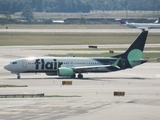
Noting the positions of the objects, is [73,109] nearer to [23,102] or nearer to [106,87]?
[23,102]

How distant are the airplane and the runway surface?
1161 mm

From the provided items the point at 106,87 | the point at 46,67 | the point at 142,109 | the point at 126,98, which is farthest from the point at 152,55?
the point at 142,109

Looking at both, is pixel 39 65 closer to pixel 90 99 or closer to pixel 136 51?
pixel 136 51

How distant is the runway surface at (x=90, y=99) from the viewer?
53.1 metres

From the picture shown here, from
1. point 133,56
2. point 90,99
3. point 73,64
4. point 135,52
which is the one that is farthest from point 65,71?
point 90,99

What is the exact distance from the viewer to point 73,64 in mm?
86500

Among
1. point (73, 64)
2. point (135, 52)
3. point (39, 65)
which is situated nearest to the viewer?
point (39, 65)

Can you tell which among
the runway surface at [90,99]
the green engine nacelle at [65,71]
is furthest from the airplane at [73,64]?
the runway surface at [90,99]

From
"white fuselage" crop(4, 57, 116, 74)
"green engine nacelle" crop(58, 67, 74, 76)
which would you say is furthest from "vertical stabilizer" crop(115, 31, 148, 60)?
"green engine nacelle" crop(58, 67, 74, 76)

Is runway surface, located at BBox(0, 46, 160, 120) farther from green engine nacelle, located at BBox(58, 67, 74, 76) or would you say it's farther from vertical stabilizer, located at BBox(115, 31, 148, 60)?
vertical stabilizer, located at BBox(115, 31, 148, 60)

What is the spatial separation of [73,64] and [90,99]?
23793mm

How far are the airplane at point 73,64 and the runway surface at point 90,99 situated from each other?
1.16 metres

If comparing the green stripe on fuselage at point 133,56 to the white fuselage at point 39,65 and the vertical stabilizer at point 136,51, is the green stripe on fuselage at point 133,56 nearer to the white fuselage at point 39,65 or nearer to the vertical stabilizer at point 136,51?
the vertical stabilizer at point 136,51

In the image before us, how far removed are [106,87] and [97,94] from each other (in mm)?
7180
